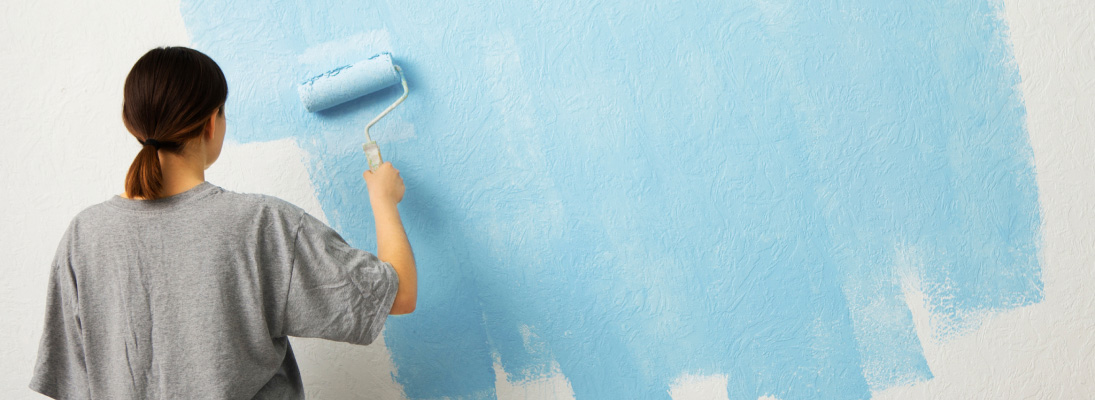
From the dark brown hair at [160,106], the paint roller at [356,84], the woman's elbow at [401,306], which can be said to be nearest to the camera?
the dark brown hair at [160,106]

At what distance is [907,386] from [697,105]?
565 millimetres

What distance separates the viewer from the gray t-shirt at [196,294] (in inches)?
30.2

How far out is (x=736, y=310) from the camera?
3.51 ft

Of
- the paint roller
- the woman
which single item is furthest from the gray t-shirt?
the paint roller

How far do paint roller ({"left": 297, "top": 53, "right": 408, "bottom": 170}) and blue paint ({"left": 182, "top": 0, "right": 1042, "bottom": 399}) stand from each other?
0.15 feet

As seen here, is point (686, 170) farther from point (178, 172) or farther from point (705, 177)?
point (178, 172)

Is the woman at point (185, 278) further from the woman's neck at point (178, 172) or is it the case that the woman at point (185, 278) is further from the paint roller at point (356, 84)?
the paint roller at point (356, 84)

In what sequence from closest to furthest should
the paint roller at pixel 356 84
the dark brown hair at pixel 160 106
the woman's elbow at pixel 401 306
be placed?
the dark brown hair at pixel 160 106
the woman's elbow at pixel 401 306
the paint roller at pixel 356 84

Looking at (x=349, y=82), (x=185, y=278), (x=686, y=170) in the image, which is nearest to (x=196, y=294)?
(x=185, y=278)

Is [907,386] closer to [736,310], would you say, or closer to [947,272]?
[947,272]

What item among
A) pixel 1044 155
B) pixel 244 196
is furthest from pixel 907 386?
pixel 244 196

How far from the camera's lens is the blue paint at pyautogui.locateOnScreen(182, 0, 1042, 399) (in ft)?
3.40

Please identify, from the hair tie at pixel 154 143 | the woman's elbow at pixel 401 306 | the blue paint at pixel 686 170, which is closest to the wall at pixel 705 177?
the blue paint at pixel 686 170

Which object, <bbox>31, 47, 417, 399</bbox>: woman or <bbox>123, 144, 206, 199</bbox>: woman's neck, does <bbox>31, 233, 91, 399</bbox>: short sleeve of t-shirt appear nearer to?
<bbox>31, 47, 417, 399</bbox>: woman
